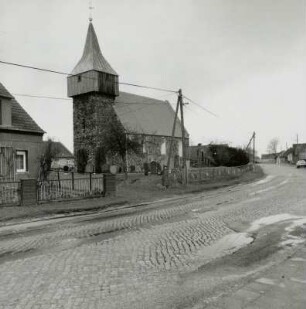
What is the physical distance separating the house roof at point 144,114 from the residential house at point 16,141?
22.9 metres

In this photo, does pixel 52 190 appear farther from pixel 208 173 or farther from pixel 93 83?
pixel 93 83

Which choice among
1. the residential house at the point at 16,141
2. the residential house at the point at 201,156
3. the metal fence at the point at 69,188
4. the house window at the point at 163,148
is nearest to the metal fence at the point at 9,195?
the metal fence at the point at 69,188

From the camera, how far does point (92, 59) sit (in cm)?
4962

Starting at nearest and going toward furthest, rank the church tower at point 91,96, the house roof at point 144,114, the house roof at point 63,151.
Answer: the church tower at point 91,96 < the house roof at point 144,114 < the house roof at point 63,151

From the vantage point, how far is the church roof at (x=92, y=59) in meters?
49.4

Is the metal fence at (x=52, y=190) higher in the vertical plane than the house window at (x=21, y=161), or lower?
lower

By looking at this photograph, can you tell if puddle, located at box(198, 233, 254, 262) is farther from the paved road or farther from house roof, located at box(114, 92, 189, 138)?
house roof, located at box(114, 92, 189, 138)

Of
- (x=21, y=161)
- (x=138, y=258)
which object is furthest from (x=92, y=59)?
(x=138, y=258)

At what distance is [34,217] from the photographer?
13.6 metres

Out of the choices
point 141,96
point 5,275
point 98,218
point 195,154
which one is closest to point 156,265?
point 5,275

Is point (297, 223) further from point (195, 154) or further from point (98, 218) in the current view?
point (195, 154)

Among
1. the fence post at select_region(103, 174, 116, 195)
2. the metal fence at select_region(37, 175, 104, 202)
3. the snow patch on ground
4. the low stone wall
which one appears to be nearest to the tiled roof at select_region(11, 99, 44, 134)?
the metal fence at select_region(37, 175, 104, 202)

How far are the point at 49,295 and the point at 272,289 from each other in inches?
125

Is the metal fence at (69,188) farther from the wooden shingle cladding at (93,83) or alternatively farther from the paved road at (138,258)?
the wooden shingle cladding at (93,83)
